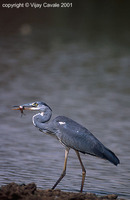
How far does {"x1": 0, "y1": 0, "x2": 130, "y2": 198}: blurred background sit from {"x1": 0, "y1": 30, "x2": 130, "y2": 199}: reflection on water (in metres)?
0.02

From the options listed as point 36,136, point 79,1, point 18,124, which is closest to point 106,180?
point 36,136

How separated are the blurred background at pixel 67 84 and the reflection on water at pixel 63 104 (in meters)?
0.02

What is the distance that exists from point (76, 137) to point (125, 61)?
47.0 ft

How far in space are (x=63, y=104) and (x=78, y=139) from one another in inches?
285

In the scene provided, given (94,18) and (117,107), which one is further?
(94,18)

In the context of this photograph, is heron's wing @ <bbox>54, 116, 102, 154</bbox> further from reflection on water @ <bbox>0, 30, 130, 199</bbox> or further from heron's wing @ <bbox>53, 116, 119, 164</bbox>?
reflection on water @ <bbox>0, 30, 130, 199</bbox>

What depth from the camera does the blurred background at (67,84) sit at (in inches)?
393

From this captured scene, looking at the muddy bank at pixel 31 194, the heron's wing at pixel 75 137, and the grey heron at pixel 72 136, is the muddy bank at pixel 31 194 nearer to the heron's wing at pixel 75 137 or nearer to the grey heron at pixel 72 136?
the grey heron at pixel 72 136

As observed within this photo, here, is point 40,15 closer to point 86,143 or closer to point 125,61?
point 125,61

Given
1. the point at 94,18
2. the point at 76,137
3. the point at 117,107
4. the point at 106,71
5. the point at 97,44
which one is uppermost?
the point at 94,18

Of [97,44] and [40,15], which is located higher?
[40,15]

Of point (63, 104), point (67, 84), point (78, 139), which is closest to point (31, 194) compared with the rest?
point (78, 139)

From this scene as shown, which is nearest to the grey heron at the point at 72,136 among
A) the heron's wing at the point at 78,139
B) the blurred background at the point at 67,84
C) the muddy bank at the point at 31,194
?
the heron's wing at the point at 78,139

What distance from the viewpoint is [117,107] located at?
52.5 ft
